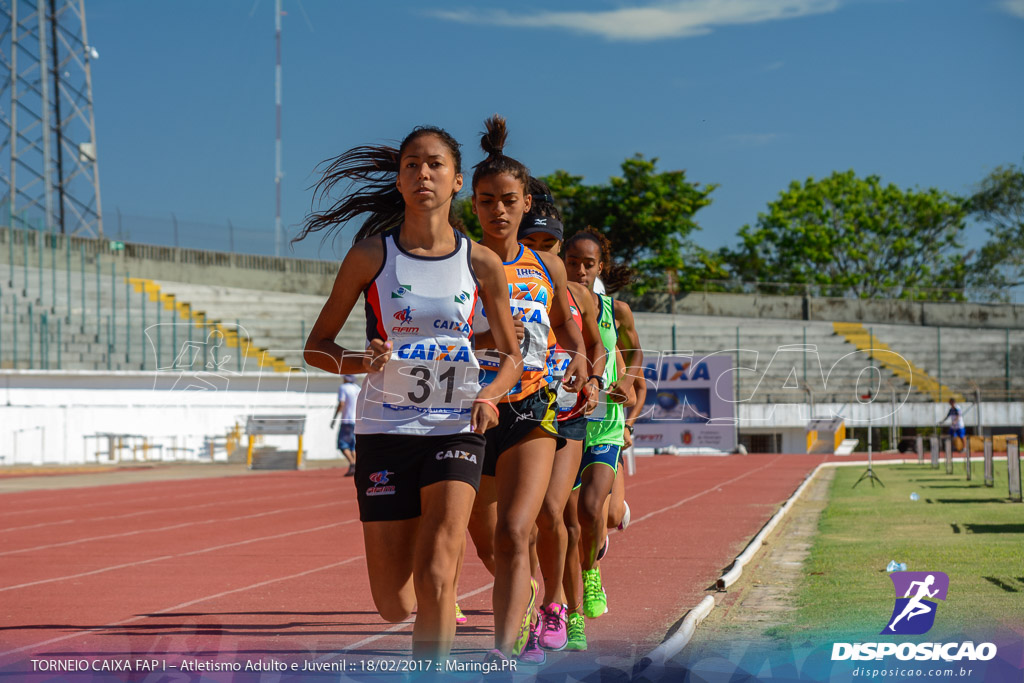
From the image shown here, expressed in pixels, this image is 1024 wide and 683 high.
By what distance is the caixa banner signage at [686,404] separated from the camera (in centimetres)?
3072

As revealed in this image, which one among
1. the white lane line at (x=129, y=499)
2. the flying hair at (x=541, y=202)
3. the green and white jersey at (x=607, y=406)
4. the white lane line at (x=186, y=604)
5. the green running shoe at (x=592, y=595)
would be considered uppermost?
the flying hair at (x=541, y=202)

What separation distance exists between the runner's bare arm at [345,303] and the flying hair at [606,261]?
97.1 inches

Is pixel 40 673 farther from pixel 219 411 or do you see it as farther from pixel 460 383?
pixel 219 411

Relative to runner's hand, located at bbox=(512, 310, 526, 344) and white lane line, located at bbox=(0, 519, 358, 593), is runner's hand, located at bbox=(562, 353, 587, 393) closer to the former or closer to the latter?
runner's hand, located at bbox=(512, 310, 526, 344)

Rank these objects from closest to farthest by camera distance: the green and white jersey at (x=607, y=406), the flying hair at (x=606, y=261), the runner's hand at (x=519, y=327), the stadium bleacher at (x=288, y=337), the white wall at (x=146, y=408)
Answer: the runner's hand at (x=519, y=327)
the green and white jersey at (x=607, y=406)
the flying hair at (x=606, y=261)
the white wall at (x=146, y=408)
the stadium bleacher at (x=288, y=337)

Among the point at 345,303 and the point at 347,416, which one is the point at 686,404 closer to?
the point at 347,416

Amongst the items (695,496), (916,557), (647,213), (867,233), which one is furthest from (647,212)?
(916,557)

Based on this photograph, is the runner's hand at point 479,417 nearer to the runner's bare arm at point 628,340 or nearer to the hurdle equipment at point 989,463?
the runner's bare arm at point 628,340

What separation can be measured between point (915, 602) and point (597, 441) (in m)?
1.81

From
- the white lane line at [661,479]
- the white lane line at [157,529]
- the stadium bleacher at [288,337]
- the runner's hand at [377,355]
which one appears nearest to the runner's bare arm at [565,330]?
the runner's hand at [377,355]

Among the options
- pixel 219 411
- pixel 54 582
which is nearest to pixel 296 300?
pixel 219 411

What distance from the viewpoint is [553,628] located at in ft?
17.2

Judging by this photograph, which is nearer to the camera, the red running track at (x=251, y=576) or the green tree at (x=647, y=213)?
the red running track at (x=251, y=576)

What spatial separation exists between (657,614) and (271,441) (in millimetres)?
25687
